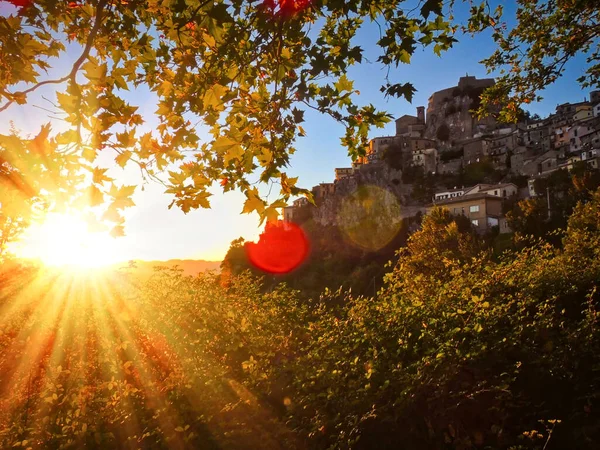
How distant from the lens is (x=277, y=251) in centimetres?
8369

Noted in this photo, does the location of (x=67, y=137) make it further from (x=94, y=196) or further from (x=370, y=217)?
(x=370, y=217)

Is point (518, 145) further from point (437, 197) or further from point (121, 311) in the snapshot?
point (121, 311)

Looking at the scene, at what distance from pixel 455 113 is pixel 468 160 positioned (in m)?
28.3

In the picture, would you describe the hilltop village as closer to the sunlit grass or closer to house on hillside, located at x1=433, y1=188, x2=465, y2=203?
house on hillside, located at x1=433, y1=188, x2=465, y2=203

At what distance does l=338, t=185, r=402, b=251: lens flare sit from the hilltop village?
2.10m

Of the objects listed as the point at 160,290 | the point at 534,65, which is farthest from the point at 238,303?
the point at 534,65

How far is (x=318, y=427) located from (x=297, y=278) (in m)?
71.5

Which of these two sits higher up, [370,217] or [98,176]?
[370,217]

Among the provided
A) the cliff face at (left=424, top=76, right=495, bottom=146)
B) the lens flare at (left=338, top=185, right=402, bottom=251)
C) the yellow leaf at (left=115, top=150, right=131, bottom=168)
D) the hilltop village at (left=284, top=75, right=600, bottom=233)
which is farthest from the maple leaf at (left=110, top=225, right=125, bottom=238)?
the cliff face at (left=424, top=76, right=495, bottom=146)

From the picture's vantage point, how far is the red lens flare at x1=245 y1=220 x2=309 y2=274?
79.1 metres

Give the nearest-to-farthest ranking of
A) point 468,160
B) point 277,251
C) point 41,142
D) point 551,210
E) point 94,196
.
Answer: point 41,142
point 94,196
point 551,210
point 277,251
point 468,160

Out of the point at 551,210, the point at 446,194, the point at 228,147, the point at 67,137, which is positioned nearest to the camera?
the point at 67,137

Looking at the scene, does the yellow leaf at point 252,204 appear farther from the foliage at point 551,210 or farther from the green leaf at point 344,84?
the foliage at point 551,210

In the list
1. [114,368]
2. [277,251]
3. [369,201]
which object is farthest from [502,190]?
[114,368]
